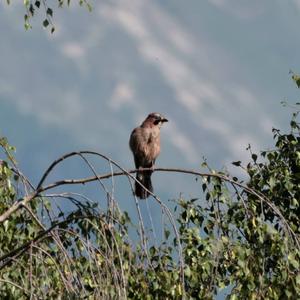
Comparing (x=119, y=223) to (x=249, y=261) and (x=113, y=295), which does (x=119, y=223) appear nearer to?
(x=113, y=295)

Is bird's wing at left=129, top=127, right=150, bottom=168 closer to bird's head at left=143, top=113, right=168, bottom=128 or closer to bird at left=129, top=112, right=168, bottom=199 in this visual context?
bird at left=129, top=112, right=168, bottom=199

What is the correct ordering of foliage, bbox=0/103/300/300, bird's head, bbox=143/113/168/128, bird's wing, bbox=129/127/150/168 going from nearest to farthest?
1. foliage, bbox=0/103/300/300
2. bird's wing, bbox=129/127/150/168
3. bird's head, bbox=143/113/168/128

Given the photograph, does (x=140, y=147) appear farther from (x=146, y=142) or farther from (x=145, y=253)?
(x=145, y=253)

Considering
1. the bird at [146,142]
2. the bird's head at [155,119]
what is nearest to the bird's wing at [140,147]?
the bird at [146,142]

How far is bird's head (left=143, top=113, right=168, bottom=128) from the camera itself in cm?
938

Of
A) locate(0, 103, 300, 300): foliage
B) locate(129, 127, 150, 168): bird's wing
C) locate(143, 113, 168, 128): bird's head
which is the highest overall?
locate(143, 113, 168, 128): bird's head

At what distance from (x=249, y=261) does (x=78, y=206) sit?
1150 millimetres

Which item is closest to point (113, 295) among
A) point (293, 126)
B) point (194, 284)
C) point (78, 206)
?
point (78, 206)

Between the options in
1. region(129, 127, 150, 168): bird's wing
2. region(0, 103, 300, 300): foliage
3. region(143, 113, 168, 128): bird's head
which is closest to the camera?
region(0, 103, 300, 300): foliage

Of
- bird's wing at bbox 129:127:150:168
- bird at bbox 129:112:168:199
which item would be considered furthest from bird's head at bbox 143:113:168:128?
bird's wing at bbox 129:127:150:168

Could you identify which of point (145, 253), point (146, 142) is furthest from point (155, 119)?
point (145, 253)

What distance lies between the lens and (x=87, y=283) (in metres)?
5.65

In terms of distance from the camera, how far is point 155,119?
30.8 ft

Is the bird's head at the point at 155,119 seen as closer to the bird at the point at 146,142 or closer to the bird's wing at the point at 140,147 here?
the bird at the point at 146,142
